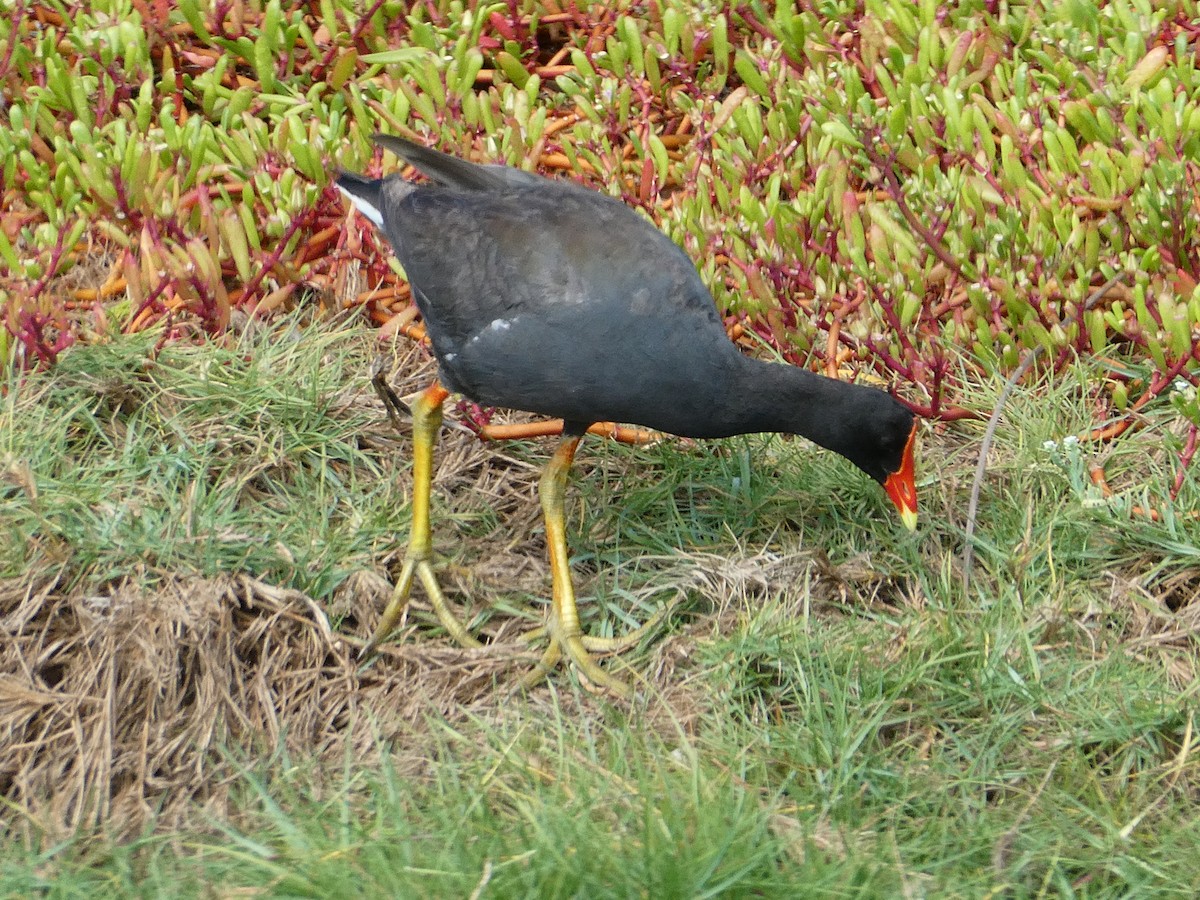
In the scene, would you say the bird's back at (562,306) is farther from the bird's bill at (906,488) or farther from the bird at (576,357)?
the bird's bill at (906,488)

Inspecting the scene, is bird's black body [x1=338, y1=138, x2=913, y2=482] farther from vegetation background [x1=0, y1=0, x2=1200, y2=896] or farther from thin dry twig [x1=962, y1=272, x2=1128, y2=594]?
vegetation background [x1=0, y1=0, x2=1200, y2=896]

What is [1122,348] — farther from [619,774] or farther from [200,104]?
[200,104]

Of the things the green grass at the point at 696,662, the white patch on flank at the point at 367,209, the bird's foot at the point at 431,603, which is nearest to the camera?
the green grass at the point at 696,662

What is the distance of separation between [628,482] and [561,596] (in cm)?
57

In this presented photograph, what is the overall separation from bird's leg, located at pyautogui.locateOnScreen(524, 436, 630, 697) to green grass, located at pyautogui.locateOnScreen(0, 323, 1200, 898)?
2.6 inches

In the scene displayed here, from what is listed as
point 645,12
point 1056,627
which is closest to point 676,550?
point 1056,627

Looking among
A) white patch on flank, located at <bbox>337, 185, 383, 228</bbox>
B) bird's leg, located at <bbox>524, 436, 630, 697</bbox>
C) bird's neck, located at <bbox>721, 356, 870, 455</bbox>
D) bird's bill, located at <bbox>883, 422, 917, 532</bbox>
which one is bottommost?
bird's leg, located at <bbox>524, 436, 630, 697</bbox>

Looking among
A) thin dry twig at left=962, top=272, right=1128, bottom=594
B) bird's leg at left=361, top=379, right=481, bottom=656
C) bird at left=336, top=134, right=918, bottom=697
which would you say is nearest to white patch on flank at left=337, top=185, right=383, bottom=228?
bird at left=336, top=134, right=918, bottom=697

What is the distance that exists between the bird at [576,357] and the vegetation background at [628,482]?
18 cm

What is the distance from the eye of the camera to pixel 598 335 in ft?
11.1

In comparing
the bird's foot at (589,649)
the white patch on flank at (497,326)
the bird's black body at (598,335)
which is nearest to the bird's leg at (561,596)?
the bird's foot at (589,649)

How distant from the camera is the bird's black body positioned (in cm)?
340

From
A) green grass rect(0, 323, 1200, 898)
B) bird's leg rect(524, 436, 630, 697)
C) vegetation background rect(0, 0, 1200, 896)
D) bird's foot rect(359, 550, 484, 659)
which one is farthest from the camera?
bird's foot rect(359, 550, 484, 659)

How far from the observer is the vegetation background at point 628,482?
298cm
